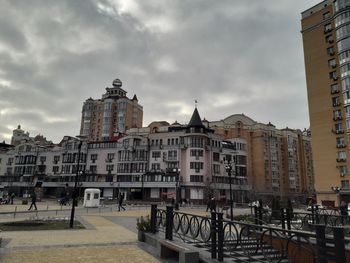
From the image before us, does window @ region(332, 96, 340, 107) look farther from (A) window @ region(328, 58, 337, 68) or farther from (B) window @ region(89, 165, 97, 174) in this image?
(B) window @ region(89, 165, 97, 174)

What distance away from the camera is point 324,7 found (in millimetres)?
53812

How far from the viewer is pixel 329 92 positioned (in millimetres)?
51156

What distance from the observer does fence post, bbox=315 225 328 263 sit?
15.2ft

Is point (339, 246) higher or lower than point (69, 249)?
higher

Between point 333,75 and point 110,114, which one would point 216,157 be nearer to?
point 333,75

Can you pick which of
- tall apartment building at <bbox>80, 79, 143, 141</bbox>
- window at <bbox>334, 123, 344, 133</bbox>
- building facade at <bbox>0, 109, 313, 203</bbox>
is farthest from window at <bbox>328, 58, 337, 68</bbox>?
tall apartment building at <bbox>80, 79, 143, 141</bbox>

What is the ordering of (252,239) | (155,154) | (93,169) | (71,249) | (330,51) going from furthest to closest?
(93,169) < (155,154) < (330,51) < (71,249) < (252,239)

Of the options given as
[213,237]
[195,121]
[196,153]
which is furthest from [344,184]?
[213,237]

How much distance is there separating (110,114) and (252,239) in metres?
93.4

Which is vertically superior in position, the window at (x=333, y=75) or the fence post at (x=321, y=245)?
the window at (x=333, y=75)

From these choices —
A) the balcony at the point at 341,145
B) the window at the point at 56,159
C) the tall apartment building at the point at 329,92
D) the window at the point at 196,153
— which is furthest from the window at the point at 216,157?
the window at the point at 56,159

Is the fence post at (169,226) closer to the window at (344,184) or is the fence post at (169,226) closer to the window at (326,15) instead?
the window at (344,184)

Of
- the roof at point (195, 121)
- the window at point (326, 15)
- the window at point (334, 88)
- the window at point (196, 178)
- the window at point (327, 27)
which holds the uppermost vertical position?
the window at point (326, 15)

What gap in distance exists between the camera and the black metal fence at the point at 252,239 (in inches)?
184
